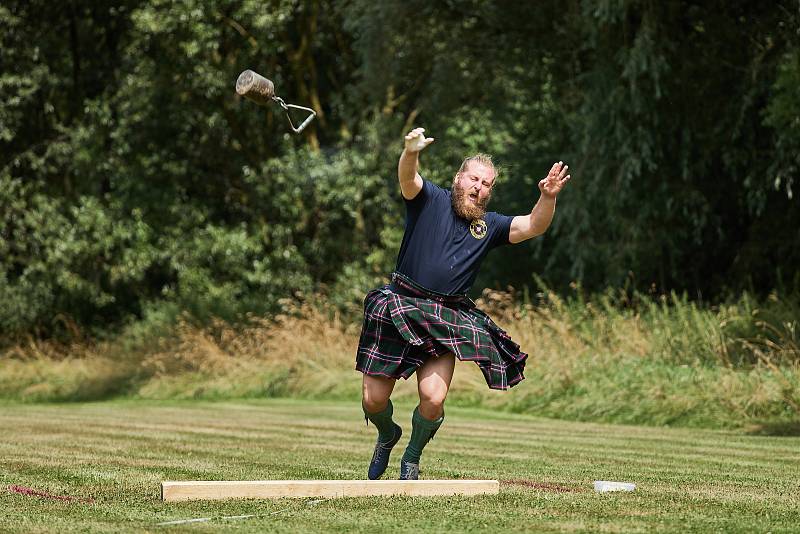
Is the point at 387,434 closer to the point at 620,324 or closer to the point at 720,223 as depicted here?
the point at 620,324

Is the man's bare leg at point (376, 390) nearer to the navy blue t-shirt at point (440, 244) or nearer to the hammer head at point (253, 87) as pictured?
the navy blue t-shirt at point (440, 244)

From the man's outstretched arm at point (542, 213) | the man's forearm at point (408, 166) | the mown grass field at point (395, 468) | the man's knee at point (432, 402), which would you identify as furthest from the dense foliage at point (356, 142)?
the man's knee at point (432, 402)

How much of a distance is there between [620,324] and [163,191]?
1274 cm

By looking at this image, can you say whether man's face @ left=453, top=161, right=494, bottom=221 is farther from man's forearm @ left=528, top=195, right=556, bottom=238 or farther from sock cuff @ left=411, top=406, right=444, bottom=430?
sock cuff @ left=411, top=406, right=444, bottom=430

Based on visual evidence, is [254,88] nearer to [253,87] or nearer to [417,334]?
[253,87]

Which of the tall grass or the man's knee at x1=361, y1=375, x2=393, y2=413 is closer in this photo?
the man's knee at x1=361, y1=375, x2=393, y2=413

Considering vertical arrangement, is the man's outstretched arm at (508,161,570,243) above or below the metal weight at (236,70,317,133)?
below

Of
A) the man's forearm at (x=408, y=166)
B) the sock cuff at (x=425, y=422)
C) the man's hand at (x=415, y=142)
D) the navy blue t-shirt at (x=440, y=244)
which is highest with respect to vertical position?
the man's hand at (x=415, y=142)

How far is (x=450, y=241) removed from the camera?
7.05 meters

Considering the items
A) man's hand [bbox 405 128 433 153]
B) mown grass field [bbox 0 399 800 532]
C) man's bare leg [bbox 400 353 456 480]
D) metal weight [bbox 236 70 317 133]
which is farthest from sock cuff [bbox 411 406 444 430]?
metal weight [bbox 236 70 317 133]

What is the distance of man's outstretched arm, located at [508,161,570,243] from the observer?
7035 millimetres

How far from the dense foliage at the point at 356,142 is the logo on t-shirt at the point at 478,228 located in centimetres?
950

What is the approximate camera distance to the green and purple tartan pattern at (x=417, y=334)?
6.87 meters

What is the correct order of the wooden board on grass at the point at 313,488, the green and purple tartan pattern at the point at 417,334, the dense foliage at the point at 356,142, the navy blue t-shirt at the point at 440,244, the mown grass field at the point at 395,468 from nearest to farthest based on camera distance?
the mown grass field at the point at 395,468, the wooden board on grass at the point at 313,488, the green and purple tartan pattern at the point at 417,334, the navy blue t-shirt at the point at 440,244, the dense foliage at the point at 356,142
